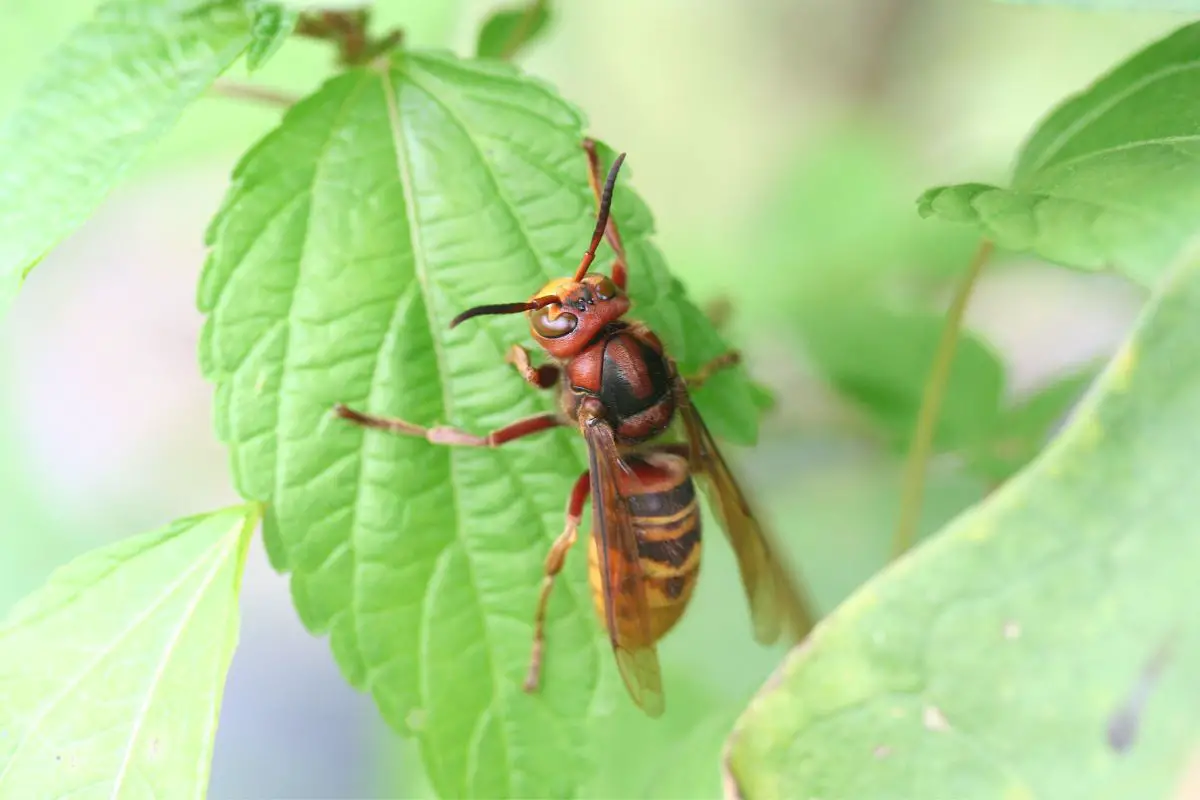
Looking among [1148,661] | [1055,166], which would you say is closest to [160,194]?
[1055,166]

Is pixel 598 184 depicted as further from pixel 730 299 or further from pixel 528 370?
pixel 730 299

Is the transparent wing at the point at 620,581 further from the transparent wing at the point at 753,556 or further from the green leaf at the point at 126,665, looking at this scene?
the green leaf at the point at 126,665

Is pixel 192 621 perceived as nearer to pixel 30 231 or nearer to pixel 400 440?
pixel 400 440

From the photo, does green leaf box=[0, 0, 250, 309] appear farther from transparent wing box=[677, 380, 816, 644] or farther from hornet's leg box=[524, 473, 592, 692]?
transparent wing box=[677, 380, 816, 644]

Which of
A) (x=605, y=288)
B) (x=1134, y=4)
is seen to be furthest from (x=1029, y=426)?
(x=1134, y=4)

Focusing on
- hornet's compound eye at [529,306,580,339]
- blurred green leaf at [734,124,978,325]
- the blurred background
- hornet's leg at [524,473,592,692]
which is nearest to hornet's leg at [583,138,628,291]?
hornet's compound eye at [529,306,580,339]
